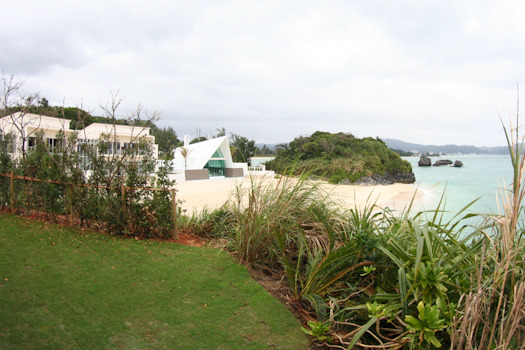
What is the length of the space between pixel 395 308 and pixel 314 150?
3299cm

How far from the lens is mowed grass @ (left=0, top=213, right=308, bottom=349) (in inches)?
109

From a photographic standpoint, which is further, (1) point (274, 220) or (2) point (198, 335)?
(1) point (274, 220)

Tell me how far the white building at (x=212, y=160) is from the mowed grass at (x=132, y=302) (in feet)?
83.4

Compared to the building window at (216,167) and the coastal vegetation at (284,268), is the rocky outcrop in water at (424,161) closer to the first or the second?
the building window at (216,167)

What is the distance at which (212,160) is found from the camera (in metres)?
33.3

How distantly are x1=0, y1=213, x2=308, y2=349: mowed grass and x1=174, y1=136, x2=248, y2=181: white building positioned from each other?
1000 inches

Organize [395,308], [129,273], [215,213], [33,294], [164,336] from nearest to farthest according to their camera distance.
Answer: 1. [395,308]
2. [164,336]
3. [33,294]
4. [129,273]
5. [215,213]

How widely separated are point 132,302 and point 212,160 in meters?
30.3

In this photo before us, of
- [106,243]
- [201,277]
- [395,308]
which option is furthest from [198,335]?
[106,243]

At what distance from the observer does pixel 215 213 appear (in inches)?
266

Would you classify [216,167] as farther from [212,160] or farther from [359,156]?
[359,156]

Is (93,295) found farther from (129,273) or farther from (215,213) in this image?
(215,213)

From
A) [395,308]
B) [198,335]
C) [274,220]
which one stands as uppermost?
[274,220]

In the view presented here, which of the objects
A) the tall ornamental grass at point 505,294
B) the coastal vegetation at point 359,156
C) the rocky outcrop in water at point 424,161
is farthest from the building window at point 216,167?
the rocky outcrop in water at point 424,161
